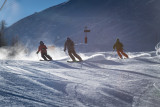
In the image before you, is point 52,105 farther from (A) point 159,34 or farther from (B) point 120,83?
(A) point 159,34

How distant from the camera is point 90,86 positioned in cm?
479

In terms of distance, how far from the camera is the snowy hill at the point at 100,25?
87231mm

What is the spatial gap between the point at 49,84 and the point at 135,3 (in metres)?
145

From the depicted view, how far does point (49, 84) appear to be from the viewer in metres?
4.67

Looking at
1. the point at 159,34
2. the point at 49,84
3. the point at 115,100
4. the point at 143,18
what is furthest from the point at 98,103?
the point at 143,18

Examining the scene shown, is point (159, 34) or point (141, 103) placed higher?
point (159, 34)

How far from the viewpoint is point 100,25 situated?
114m

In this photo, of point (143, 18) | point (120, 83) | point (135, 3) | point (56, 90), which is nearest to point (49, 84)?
point (56, 90)

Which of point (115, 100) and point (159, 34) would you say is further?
point (159, 34)

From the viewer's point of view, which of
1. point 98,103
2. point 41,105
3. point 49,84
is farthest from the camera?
point 49,84

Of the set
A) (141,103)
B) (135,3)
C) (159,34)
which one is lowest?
(141,103)

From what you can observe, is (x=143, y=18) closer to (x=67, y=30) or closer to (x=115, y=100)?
(x=67, y=30)

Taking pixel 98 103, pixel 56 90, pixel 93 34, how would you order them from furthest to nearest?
pixel 93 34
pixel 56 90
pixel 98 103

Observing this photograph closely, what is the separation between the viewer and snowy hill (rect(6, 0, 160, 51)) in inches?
3434
